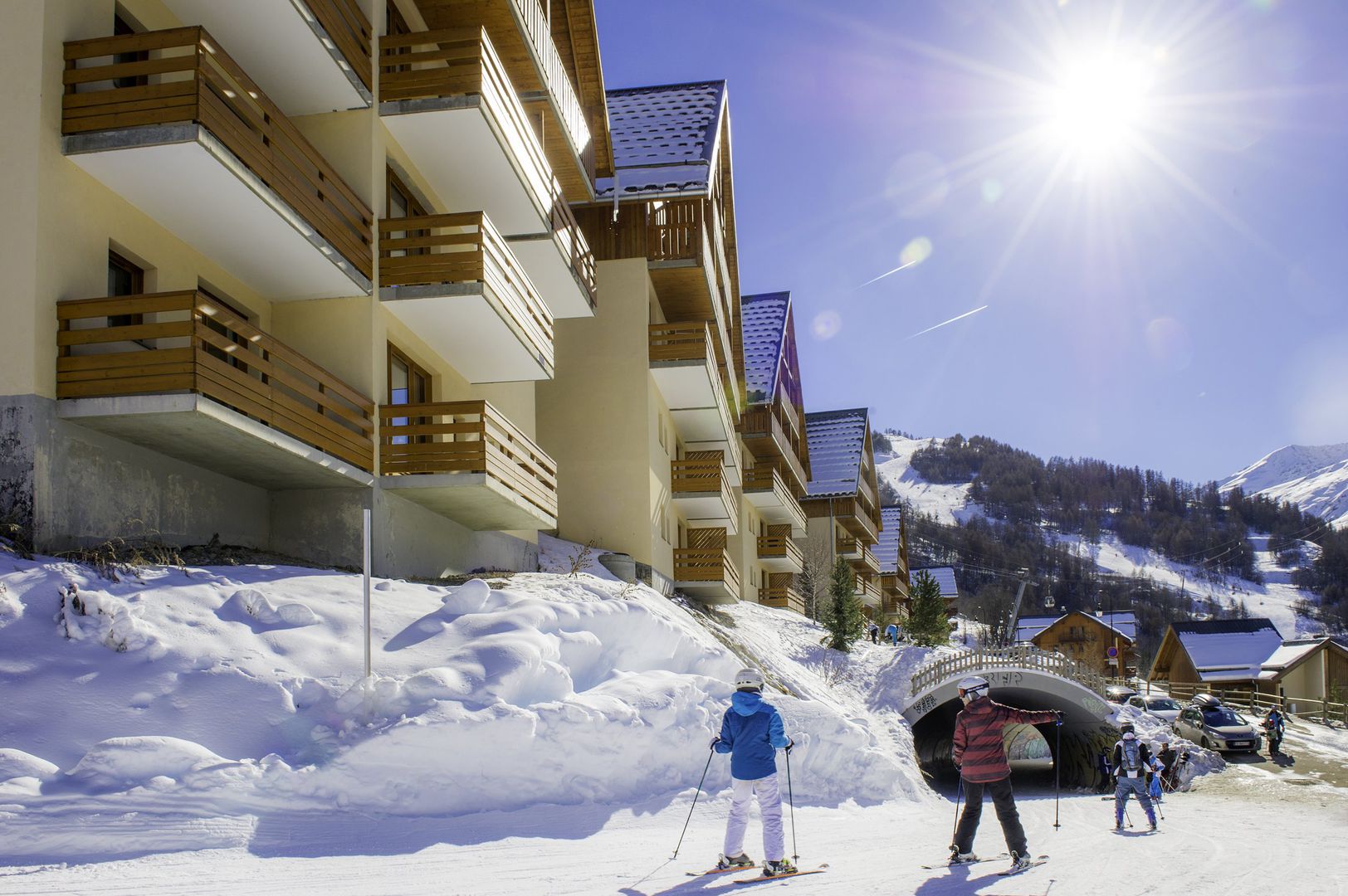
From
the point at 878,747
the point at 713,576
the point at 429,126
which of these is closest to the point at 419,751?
the point at 878,747

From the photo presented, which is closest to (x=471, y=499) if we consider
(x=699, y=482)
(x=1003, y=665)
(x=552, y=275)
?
(x=552, y=275)

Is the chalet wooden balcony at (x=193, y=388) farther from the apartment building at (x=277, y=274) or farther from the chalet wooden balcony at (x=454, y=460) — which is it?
the chalet wooden balcony at (x=454, y=460)

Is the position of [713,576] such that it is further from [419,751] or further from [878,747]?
[419,751]

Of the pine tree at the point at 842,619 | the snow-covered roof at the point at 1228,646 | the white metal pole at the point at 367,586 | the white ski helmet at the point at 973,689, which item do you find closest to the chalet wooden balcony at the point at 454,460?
the white metal pole at the point at 367,586

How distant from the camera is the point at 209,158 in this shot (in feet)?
40.8

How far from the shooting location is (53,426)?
11.6 meters

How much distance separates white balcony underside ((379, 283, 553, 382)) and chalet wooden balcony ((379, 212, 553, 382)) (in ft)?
0.04

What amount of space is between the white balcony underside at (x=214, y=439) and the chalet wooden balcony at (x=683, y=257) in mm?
14551

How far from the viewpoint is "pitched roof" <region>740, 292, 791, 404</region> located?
4488cm

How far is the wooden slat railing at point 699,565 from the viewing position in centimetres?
3025

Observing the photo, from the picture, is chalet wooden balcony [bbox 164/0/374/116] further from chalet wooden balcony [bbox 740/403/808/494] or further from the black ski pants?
chalet wooden balcony [bbox 740/403/808/494]

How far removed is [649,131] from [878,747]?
21.4 metres

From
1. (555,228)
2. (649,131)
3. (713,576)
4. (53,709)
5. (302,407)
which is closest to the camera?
(53,709)

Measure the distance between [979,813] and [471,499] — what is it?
Answer: 10469 mm
